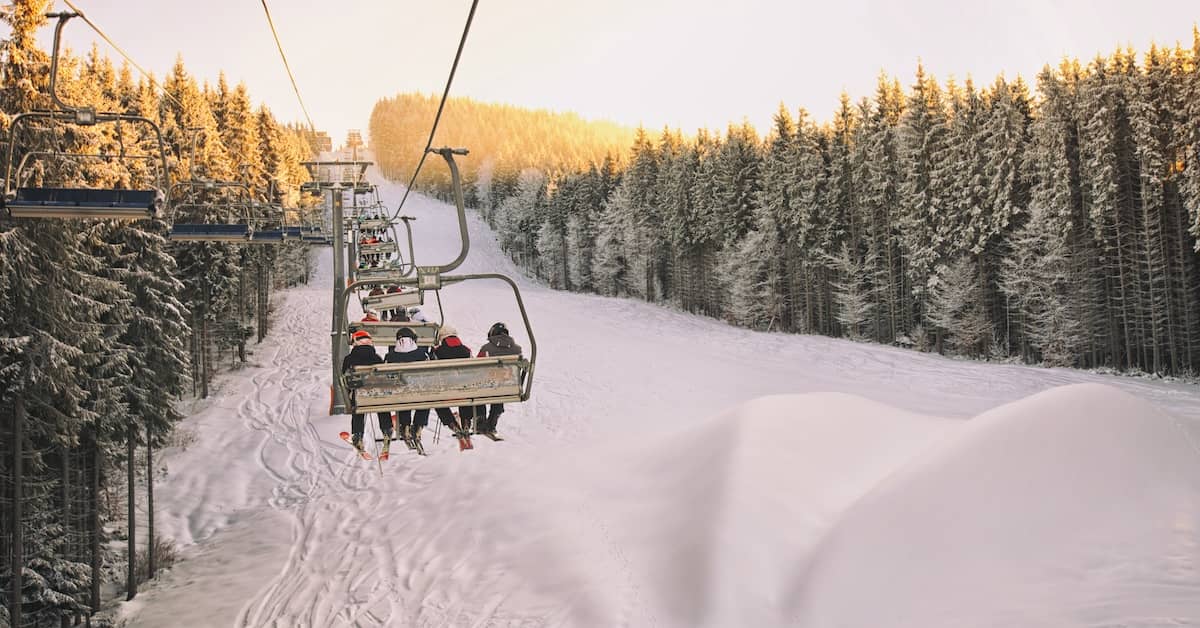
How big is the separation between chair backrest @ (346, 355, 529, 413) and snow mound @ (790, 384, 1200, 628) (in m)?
5.96

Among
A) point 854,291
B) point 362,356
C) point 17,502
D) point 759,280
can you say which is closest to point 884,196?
point 854,291

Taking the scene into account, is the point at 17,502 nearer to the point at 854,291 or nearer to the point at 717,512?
the point at 717,512

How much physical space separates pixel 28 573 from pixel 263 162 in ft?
139

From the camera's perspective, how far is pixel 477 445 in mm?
24391

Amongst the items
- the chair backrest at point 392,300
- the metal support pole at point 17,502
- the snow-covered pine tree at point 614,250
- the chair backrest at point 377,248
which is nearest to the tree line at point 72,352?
the metal support pole at point 17,502

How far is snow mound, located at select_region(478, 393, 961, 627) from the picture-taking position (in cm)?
1237

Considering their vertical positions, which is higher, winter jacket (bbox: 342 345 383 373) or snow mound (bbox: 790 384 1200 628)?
winter jacket (bbox: 342 345 383 373)

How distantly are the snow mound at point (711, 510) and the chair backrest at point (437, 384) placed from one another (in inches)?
218

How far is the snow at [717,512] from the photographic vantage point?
33.7 feet

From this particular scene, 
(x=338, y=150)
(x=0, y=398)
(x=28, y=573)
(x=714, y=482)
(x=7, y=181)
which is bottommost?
(x=28, y=573)

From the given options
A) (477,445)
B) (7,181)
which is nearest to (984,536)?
(7,181)

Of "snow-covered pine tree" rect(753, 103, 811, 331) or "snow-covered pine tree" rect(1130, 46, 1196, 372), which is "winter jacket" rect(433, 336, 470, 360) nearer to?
"snow-covered pine tree" rect(1130, 46, 1196, 372)

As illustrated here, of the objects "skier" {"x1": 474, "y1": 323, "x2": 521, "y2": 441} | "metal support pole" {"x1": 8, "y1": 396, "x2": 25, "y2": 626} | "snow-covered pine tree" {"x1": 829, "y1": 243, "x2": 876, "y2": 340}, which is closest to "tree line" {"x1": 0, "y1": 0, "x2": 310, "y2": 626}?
"metal support pole" {"x1": 8, "y1": 396, "x2": 25, "y2": 626}

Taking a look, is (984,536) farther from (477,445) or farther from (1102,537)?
(477,445)
